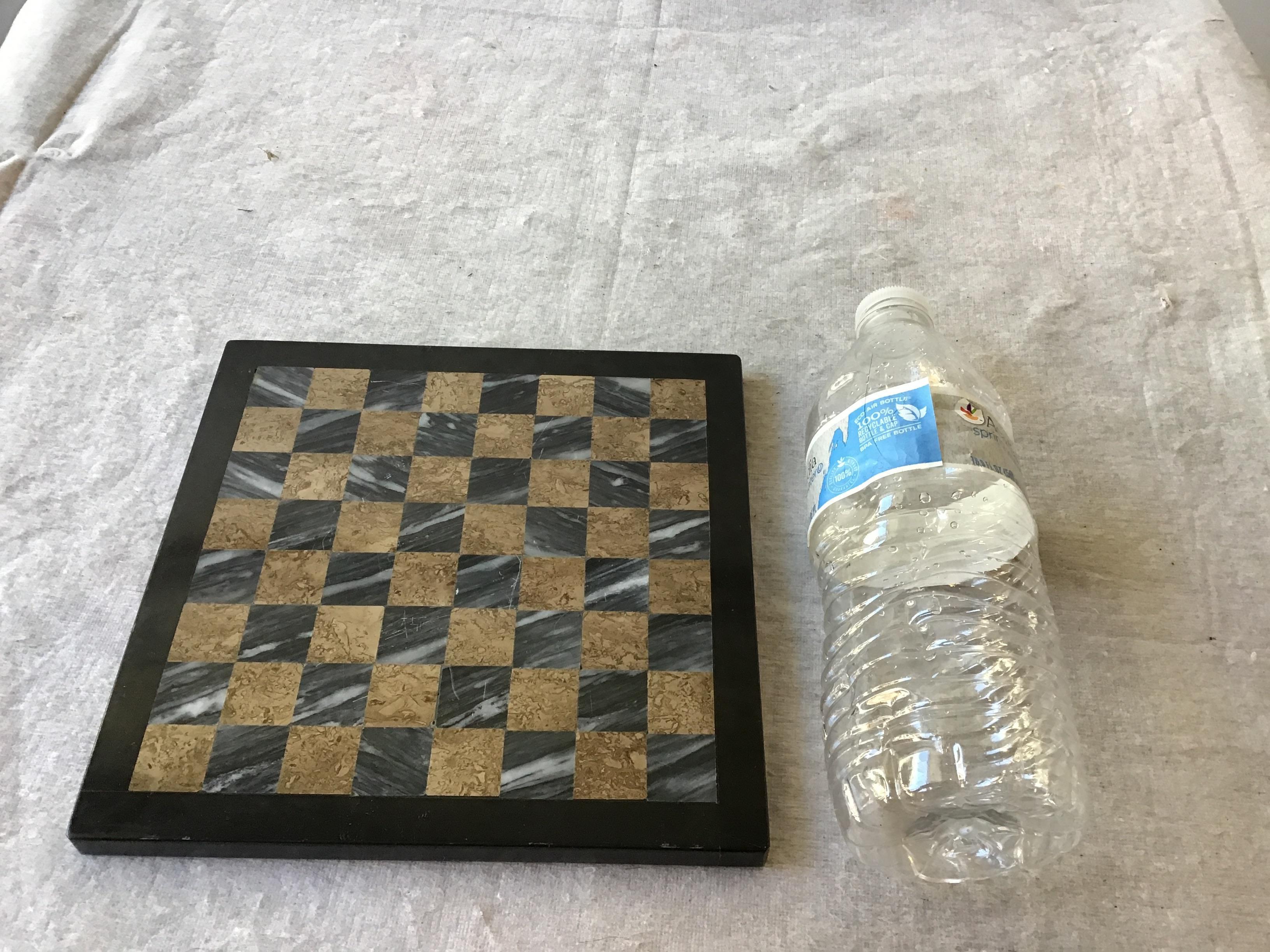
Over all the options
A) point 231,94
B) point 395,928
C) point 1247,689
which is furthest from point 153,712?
point 1247,689

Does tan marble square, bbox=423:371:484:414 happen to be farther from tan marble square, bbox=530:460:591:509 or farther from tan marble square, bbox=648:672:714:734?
tan marble square, bbox=648:672:714:734

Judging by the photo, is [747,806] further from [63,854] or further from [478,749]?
[63,854]

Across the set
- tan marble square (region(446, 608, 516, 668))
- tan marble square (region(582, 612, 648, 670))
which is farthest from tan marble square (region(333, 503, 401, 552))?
tan marble square (region(582, 612, 648, 670))

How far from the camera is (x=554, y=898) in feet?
2.30

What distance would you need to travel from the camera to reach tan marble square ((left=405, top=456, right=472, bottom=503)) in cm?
86

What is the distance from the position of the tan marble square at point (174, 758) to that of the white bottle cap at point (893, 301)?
72cm

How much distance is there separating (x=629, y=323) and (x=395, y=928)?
0.65 meters

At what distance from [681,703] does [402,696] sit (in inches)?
9.4

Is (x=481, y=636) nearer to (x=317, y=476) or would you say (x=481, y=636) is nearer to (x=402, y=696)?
(x=402, y=696)

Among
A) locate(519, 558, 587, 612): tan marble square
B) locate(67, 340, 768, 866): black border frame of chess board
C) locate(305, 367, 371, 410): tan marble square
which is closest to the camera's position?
locate(67, 340, 768, 866): black border frame of chess board

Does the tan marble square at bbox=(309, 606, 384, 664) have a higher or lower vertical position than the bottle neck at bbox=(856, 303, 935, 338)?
lower

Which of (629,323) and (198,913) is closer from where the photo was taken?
(198,913)

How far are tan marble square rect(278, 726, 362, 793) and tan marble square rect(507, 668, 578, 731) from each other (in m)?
0.13

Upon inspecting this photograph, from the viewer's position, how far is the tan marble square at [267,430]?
892 millimetres
